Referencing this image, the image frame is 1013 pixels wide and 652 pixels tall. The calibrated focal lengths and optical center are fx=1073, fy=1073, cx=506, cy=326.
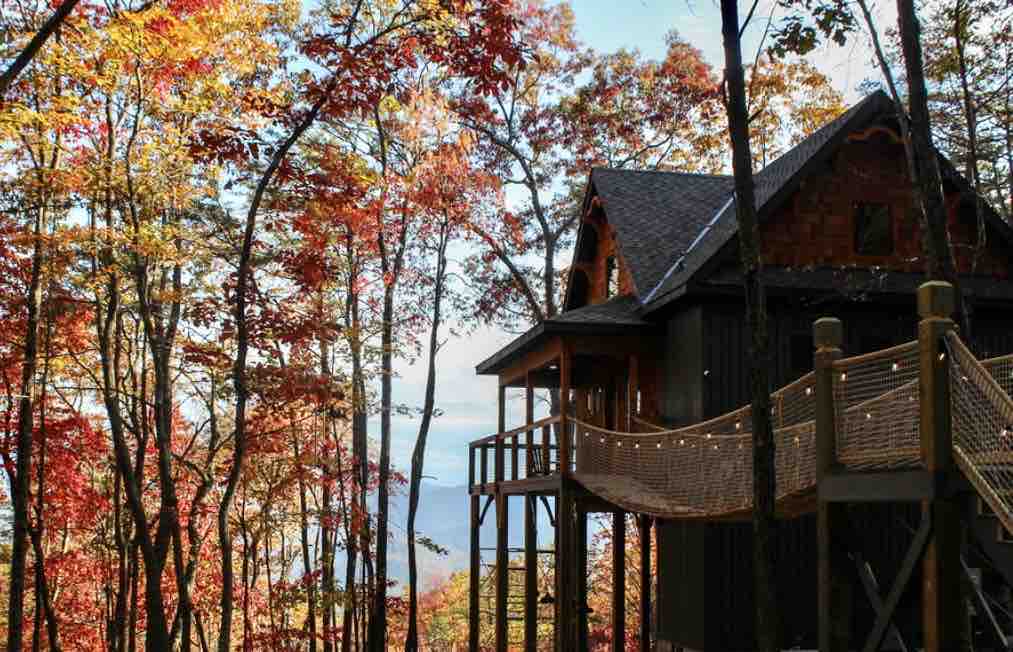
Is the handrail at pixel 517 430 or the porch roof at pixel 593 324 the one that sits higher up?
the porch roof at pixel 593 324

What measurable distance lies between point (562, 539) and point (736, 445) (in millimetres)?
5268

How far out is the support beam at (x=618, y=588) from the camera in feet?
52.3

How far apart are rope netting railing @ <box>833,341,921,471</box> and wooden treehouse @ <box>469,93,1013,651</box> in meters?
0.02

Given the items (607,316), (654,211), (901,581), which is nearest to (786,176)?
(607,316)

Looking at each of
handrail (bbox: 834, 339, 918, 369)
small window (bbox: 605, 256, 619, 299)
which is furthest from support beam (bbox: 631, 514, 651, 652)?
handrail (bbox: 834, 339, 918, 369)

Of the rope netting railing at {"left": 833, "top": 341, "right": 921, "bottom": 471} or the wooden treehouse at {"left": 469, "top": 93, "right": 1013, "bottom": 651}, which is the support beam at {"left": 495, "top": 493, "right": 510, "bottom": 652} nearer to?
the wooden treehouse at {"left": 469, "top": 93, "right": 1013, "bottom": 651}

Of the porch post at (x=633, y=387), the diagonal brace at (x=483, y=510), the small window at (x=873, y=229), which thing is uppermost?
the small window at (x=873, y=229)

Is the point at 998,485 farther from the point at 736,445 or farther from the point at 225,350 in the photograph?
the point at 225,350

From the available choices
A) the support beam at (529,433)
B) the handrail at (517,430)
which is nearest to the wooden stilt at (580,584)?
the support beam at (529,433)

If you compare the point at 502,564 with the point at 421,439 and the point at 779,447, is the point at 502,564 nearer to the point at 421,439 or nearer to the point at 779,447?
the point at 421,439

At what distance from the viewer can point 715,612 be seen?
519 inches

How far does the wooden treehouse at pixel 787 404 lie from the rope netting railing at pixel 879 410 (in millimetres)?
16

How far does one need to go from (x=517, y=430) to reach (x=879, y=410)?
934 cm

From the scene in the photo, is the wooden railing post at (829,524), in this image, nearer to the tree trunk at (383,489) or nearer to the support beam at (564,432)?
the support beam at (564,432)
